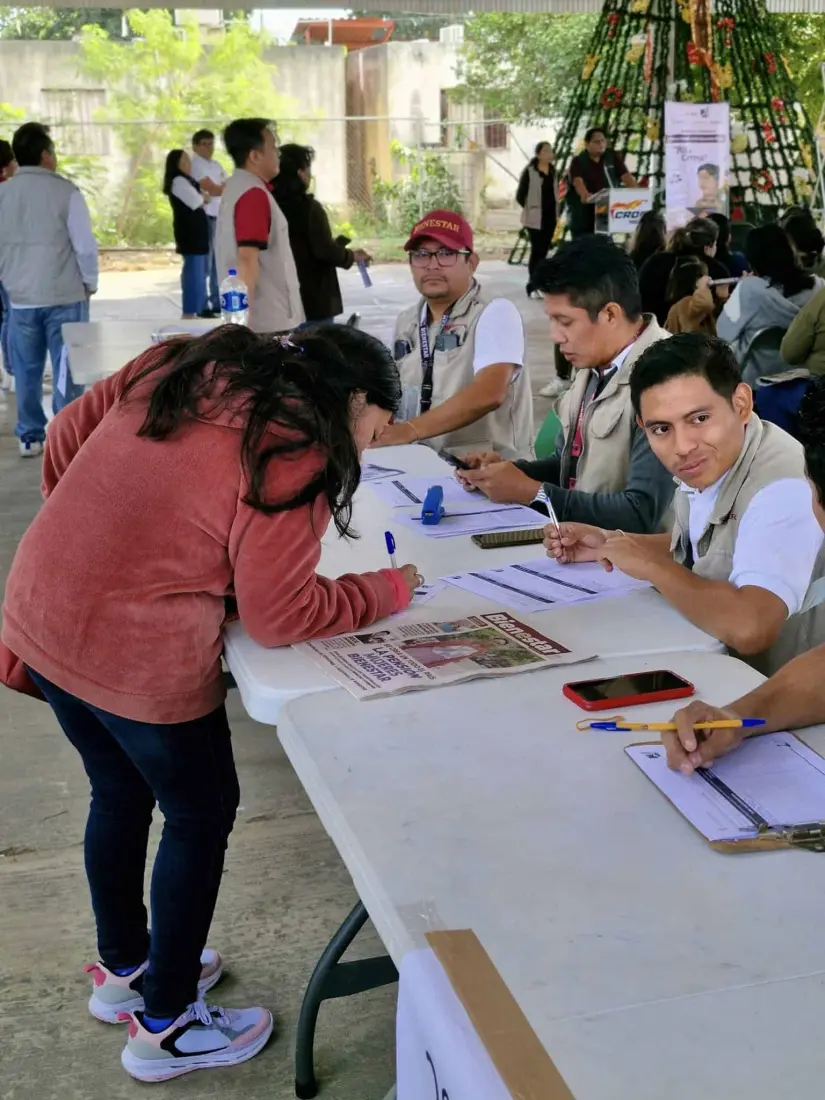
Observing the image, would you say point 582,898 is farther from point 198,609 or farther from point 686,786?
point 198,609

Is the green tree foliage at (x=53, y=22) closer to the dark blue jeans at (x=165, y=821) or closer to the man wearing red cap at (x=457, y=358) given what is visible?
the man wearing red cap at (x=457, y=358)

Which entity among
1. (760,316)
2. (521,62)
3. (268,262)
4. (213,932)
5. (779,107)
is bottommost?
(213,932)

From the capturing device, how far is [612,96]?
10391 millimetres

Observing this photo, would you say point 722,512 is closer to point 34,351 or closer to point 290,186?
point 290,186

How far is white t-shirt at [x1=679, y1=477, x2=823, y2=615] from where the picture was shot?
181cm

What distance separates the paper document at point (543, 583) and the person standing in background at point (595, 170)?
8.42 m

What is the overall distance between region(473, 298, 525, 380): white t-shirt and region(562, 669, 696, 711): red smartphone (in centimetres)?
172

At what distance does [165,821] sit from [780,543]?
1.02 m

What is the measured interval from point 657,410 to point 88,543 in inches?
37.4

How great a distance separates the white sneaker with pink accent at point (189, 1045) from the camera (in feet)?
6.05

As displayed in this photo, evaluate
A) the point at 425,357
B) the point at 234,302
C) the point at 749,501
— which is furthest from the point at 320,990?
the point at 234,302

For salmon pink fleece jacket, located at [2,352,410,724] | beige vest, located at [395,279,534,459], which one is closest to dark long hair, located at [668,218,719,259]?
beige vest, located at [395,279,534,459]

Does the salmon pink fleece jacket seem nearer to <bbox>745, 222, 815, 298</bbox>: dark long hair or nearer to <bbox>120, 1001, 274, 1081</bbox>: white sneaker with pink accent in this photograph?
<bbox>120, 1001, 274, 1081</bbox>: white sneaker with pink accent

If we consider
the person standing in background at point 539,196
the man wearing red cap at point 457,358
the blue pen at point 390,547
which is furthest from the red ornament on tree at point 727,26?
the blue pen at point 390,547
